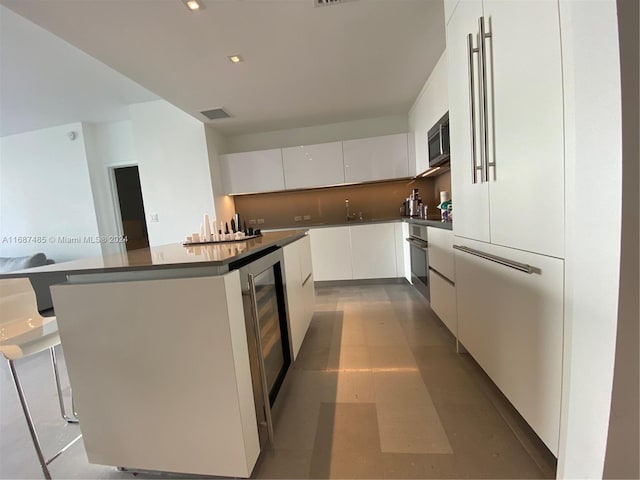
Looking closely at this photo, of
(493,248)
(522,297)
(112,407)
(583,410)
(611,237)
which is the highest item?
(611,237)

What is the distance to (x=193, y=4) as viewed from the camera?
156cm

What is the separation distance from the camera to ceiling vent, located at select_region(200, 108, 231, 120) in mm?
3104

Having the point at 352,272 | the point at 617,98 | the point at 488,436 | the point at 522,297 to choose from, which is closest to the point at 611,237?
the point at 617,98

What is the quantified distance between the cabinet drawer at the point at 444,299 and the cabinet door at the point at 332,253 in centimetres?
141

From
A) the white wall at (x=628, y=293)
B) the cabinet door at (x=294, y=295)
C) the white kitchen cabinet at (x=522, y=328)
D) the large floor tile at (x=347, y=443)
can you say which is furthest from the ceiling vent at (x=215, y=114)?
the white wall at (x=628, y=293)

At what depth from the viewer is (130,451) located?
3.45ft

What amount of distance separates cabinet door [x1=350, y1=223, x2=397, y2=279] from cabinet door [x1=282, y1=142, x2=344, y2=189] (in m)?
0.82

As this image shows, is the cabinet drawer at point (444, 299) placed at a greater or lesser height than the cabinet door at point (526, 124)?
lesser

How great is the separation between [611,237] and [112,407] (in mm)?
1636

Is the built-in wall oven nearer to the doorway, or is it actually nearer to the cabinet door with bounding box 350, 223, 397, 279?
the cabinet door with bounding box 350, 223, 397, 279

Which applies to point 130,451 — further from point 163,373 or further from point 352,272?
point 352,272

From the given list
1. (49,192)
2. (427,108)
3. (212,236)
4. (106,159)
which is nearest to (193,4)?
(212,236)

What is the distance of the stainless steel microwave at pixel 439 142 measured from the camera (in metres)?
2.25

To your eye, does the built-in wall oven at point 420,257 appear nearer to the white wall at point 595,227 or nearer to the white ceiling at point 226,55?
the white ceiling at point 226,55
